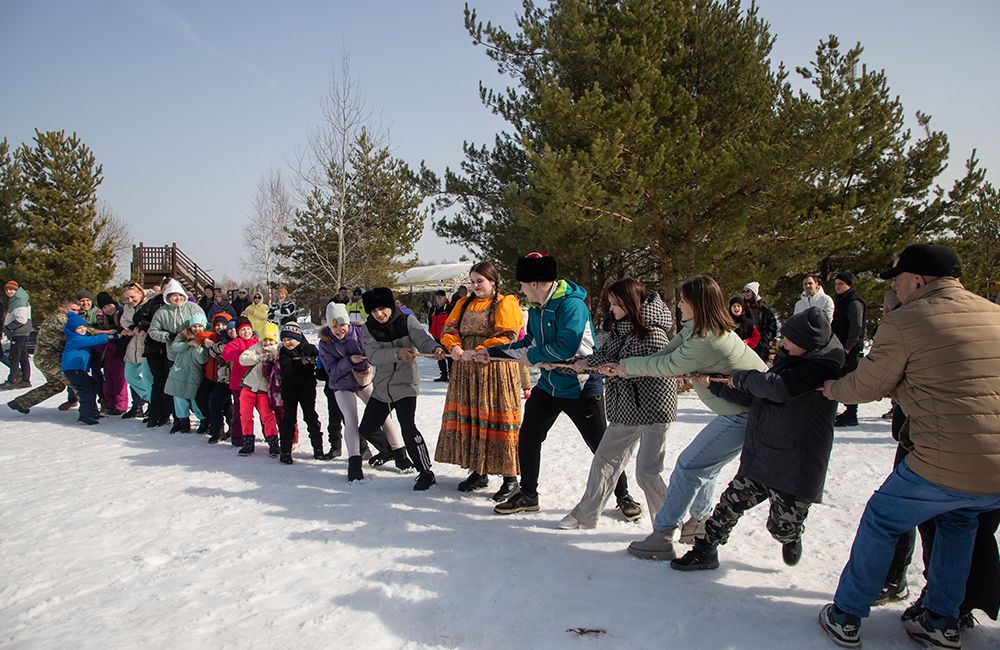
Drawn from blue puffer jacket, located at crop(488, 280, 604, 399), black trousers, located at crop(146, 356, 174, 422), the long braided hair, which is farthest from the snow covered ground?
black trousers, located at crop(146, 356, 174, 422)

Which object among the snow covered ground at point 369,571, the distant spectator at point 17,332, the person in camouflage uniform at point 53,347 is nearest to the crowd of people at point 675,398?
the snow covered ground at point 369,571

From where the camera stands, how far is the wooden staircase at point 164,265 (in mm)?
Answer: 28078

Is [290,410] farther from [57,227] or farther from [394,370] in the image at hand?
[57,227]

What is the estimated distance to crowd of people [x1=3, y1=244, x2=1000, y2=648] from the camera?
9.22 ft

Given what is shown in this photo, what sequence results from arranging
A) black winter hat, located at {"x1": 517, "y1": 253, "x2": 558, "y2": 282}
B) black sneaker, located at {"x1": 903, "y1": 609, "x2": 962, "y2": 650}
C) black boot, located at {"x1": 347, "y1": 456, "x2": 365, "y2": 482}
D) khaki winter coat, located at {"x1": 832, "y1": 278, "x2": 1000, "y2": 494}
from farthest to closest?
1. black boot, located at {"x1": 347, "y1": 456, "x2": 365, "y2": 482}
2. black winter hat, located at {"x1": 517, "y1": 253, "x2": 558, "y2": 282}
3. black sneaker, located at {"x1": 903, "y1": 609, "x2": 962, "y2": 650}
4. khaki winter coat, located at {"x1": 832, "y1": 278, "x2": 1000, "y2": 494}

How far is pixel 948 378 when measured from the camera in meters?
2.71

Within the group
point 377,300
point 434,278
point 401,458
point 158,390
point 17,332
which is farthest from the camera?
point 434,278

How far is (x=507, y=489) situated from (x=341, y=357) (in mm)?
2324

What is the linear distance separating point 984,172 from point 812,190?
29.4 feet

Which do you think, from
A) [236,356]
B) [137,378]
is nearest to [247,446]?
[236,356]

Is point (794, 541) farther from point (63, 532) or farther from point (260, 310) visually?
point (260, 310)

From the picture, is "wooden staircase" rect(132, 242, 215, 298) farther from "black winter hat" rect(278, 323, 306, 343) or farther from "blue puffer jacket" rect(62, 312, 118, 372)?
"black winter hat" rect(278, 323, 306, 343)

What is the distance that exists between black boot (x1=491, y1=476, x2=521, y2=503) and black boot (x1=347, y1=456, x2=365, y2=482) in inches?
59.9

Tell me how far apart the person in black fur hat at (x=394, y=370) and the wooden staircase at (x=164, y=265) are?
988 inches
